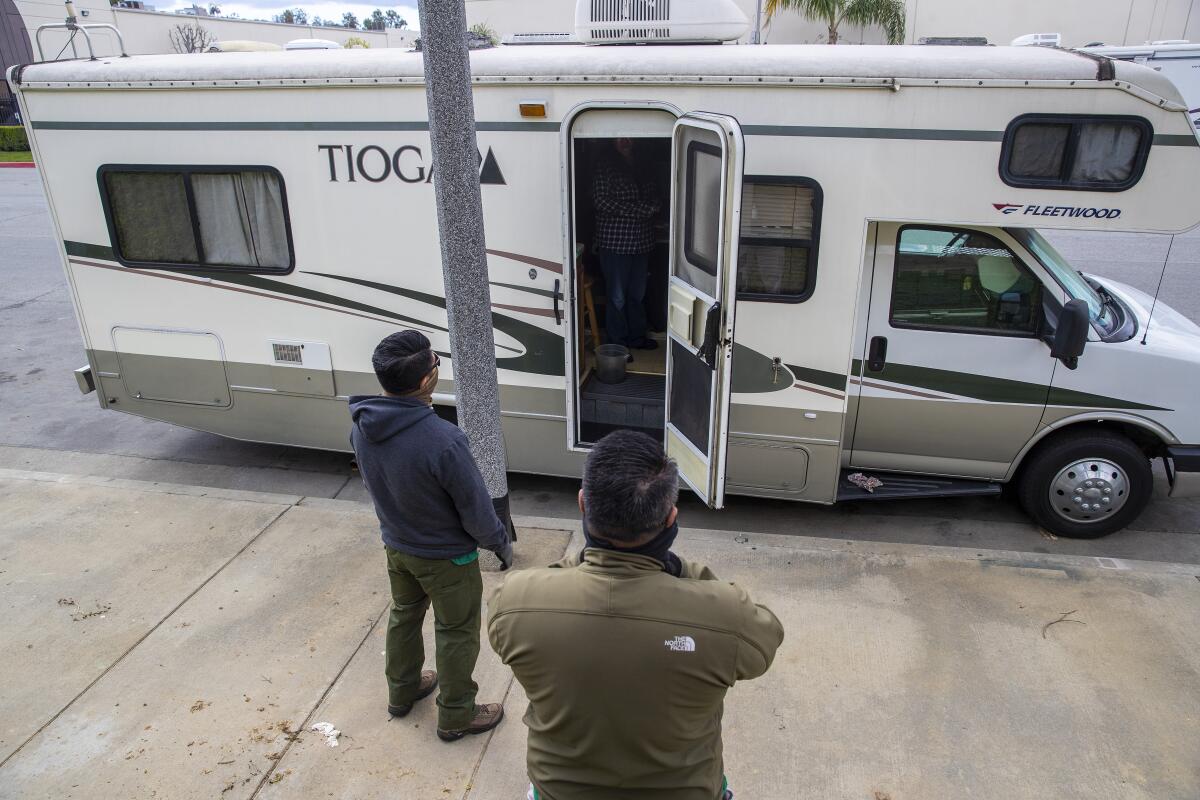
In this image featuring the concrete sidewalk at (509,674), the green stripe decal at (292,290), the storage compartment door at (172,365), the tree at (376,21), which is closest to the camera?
the concrete sidewalk at (509,674)

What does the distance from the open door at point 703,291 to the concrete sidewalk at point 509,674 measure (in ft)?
2.31

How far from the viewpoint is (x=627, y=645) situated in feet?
6.06

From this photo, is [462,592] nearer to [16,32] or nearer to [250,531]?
[250,531]

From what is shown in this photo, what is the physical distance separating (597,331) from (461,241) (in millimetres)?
2642

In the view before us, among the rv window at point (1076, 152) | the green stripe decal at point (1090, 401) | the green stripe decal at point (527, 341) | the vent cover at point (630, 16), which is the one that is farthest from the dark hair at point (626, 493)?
the green stripe decal at point (1090, 401)

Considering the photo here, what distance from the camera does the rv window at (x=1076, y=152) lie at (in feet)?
13.8

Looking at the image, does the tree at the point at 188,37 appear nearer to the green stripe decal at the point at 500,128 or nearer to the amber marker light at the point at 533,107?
the green stripe decal at the point at 500,128

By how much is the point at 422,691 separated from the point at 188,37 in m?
45.3

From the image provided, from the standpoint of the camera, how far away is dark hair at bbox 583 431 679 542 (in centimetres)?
193

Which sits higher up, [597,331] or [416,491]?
[416,491]

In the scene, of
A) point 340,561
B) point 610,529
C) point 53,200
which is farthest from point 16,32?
point 610,529

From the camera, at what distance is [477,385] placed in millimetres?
4348

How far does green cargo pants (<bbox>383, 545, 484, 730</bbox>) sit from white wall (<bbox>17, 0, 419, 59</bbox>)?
3485 centimetres

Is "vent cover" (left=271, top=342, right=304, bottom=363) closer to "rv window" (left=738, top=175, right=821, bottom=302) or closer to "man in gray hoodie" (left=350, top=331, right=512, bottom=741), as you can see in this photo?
"man in gray hoodie" (left=350, top=331, right=512, bottom=741)
